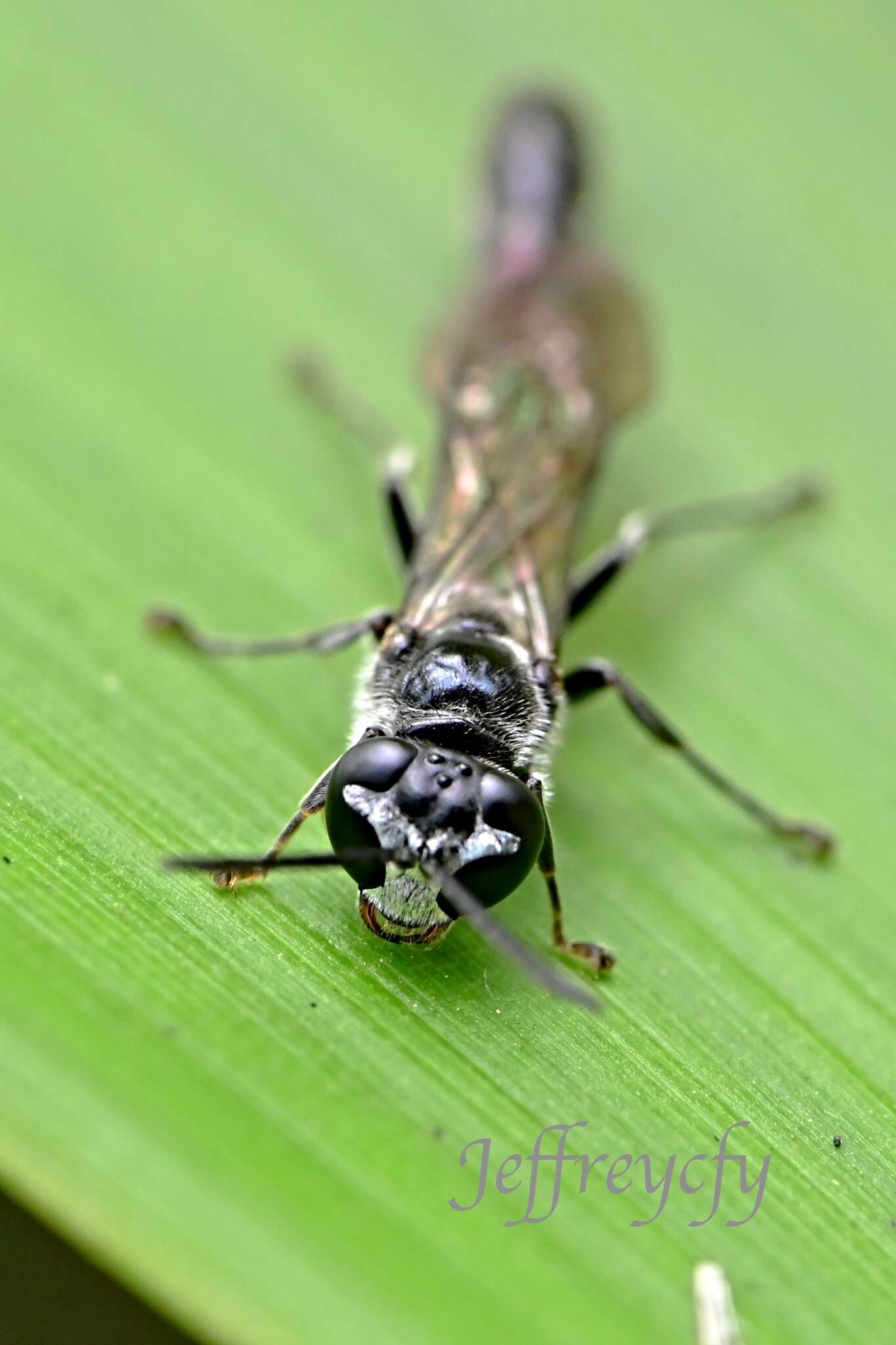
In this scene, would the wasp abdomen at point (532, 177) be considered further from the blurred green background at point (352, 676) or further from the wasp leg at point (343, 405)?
the wasp leg at point (343, 405)

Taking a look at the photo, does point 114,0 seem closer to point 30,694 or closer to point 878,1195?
point 30,694

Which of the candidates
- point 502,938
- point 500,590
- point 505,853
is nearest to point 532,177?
point 500,590

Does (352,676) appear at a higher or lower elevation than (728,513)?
lower

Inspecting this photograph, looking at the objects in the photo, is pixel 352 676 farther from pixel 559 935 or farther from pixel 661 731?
pixel 559 935

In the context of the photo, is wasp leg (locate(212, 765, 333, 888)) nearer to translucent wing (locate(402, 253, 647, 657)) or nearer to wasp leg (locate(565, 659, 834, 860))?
translucent wing (locate(402, 253, 647, 657))

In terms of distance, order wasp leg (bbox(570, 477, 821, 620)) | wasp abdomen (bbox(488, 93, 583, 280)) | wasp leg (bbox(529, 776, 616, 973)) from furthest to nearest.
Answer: wasp abdomen (bbox(488, 93, 583, 280)) → wasp leg (bbox(570, 477, 821, 620)) → wasp leg (bbox(529, 776, 616, 973))

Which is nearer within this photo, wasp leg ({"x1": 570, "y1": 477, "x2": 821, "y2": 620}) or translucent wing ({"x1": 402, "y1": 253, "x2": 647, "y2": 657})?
translucent wing ({"x1": 402, "y1": 253, "x2": 647, "y2": 657})

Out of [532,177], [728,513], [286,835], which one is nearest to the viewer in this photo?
[286,835]

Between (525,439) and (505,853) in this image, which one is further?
(525,439)

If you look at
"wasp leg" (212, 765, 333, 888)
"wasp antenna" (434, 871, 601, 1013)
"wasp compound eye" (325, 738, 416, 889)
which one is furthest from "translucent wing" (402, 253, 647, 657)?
"wasp antenna" (434, 871, 601, 1013)
